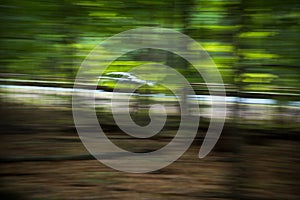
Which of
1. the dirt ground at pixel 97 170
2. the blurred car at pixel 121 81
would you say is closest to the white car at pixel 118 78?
the blurred car at pixel 121 81

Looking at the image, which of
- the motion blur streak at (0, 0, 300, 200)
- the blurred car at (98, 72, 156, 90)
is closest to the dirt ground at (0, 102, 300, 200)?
the motion blur streak at (0, 0, 300, 200)

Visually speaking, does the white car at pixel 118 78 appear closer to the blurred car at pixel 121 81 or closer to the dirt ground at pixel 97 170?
the blurred car at pixel 121 81

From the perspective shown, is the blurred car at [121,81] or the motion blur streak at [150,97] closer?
the motion blur streak at [150,97]

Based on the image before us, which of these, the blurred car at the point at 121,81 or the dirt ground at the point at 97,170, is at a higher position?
the blurred car at the point at 121,81

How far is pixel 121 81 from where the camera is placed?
133 inches

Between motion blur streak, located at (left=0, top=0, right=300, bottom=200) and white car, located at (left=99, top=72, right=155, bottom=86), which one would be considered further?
white car, located at (left=99, top=72, right=155, bottom=86)

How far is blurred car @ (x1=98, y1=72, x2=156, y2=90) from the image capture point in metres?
3.37

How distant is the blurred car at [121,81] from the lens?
3367 millimetres

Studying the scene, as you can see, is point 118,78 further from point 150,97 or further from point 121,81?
point 150,97

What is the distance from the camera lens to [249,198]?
3.02 metres

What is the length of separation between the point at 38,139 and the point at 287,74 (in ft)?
7.31

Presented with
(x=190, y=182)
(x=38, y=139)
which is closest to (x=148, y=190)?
(x=190, y=182)

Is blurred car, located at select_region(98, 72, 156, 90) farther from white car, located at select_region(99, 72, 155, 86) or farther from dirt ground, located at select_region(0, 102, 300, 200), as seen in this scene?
dirt ground, located at select_region(0, 102, 300, 200)

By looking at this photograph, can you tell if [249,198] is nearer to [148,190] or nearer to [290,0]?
[148,190]
